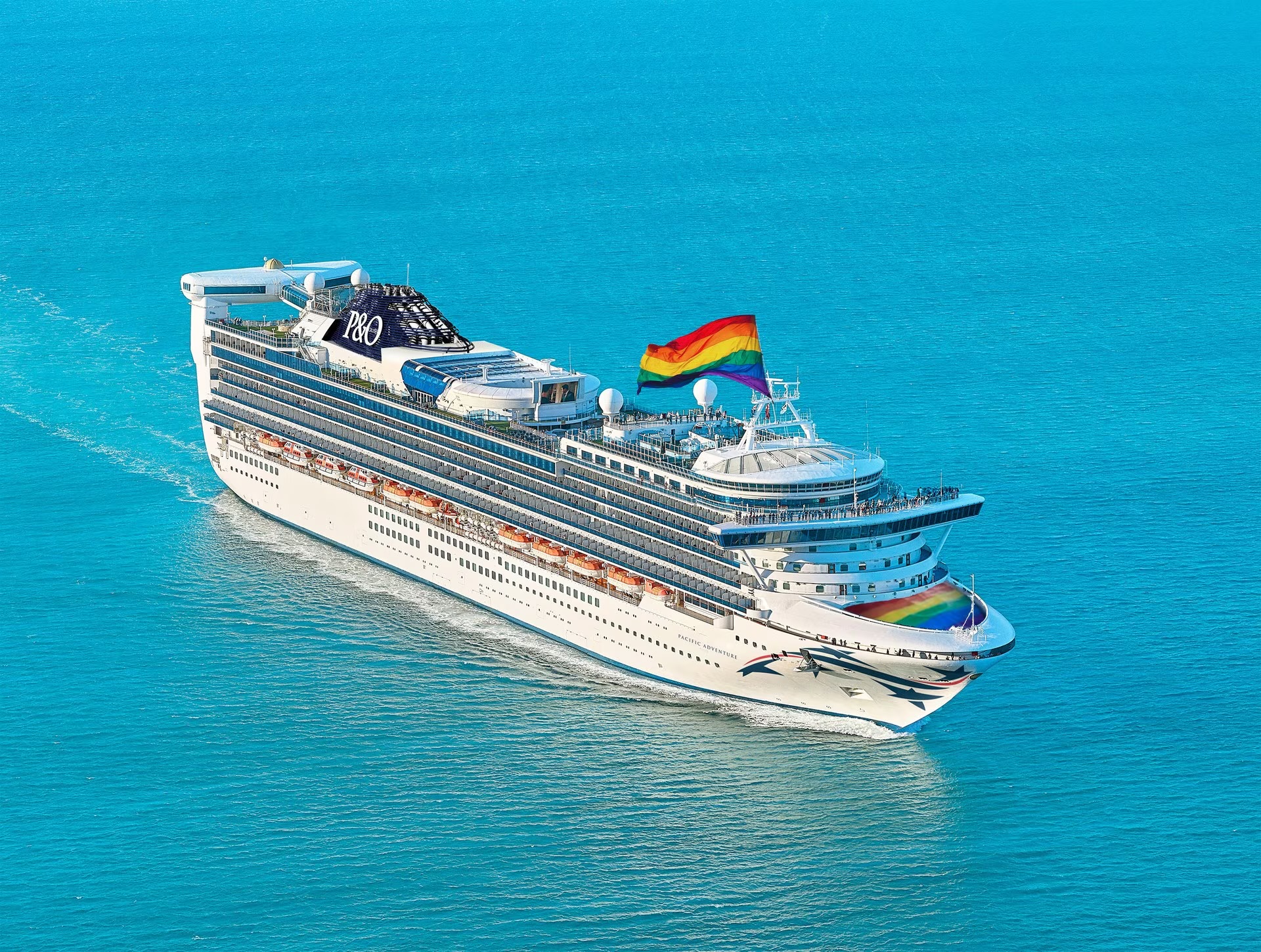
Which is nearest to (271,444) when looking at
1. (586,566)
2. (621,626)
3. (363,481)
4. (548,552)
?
(363,481)

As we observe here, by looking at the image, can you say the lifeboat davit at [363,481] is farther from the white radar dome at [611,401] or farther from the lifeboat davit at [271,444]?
the white radar dome at [611,401]

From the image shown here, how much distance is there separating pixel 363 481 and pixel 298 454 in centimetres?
697

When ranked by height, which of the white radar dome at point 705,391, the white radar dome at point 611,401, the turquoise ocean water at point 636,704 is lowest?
the turquoise ocean water at point 636,704

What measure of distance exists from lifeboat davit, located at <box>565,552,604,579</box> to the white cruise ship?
0.30ft

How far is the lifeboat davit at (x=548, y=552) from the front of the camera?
333 feet

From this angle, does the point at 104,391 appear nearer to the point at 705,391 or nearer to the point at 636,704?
the point at 705,391

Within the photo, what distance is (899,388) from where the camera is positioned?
139 meters

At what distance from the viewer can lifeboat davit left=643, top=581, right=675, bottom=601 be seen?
314ft

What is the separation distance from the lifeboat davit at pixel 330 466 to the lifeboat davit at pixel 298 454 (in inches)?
37.9

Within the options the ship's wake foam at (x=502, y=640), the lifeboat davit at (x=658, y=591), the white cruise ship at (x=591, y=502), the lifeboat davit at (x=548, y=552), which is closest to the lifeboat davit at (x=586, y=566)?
the white cruise ship at (x=591, y=502)

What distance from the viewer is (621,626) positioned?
A: 9812 centimetres

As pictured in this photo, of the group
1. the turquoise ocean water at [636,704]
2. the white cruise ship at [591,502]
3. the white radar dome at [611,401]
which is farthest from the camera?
the white radar dome at [611,401]

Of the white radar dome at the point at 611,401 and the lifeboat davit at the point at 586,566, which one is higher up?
the white radar dome at the point at 611,401

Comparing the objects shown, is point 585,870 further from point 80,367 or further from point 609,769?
point 80,367
